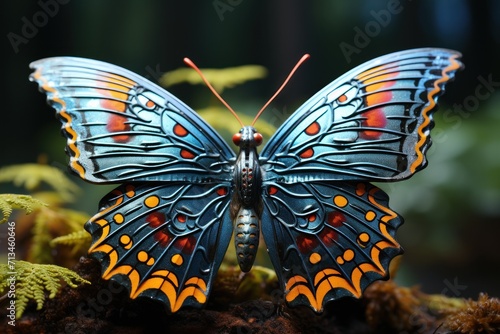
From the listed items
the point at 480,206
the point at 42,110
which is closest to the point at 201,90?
the point at 42,110

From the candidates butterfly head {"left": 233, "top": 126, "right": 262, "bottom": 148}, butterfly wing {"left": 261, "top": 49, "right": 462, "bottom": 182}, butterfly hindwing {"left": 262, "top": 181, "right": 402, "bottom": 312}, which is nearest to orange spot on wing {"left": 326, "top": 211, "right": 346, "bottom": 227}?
butterfly hindwing {"left": 262, "top": 181, "right": 402, "bottom": 312}

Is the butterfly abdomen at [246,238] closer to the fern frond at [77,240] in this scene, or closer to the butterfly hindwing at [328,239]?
the butterfly hindwing at [328,239]

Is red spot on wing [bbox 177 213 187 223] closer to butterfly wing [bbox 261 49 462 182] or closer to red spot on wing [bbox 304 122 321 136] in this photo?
butterfly wing [bbox 261 49 462 182]

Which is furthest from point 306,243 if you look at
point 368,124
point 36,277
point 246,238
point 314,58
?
point 314,58

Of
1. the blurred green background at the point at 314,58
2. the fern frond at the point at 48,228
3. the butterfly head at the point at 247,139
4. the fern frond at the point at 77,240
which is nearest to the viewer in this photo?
the butterfly head at the point at 247,139

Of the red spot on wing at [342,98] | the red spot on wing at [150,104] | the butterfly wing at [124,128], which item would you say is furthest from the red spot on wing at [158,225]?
the red spot on wing at [342,98]

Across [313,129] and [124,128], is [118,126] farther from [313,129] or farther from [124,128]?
[313,129]
